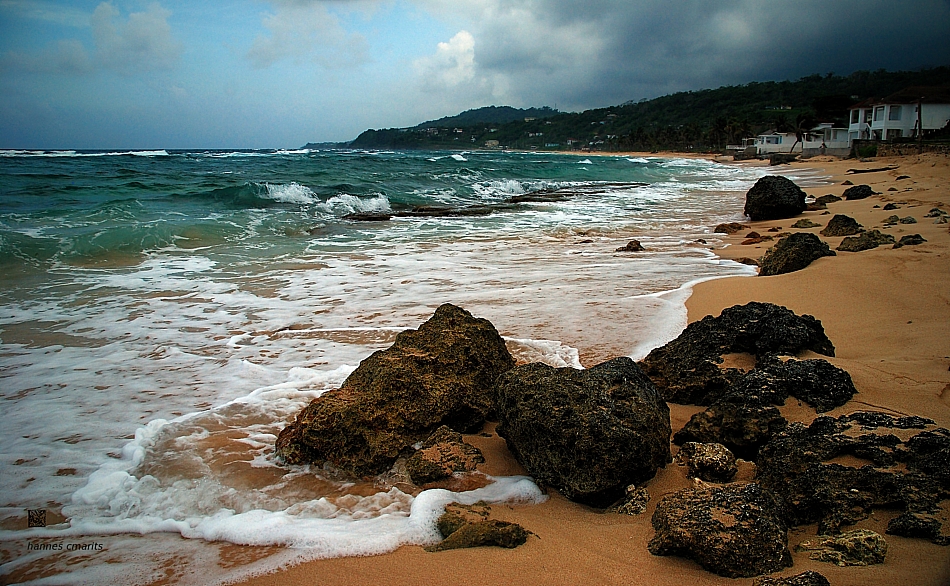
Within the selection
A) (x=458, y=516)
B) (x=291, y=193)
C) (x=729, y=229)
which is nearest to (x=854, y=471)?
(x=458, y=516)

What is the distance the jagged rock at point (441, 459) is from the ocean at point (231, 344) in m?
0.14

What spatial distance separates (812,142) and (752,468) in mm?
62656

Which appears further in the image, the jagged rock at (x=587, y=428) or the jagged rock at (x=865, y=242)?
the jagged rock at (x=865, y=242)

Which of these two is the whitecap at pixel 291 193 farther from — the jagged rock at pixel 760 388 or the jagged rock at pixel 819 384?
the jagged rock at pixel 819 384

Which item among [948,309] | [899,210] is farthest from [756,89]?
[948,309]

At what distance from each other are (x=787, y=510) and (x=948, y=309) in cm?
365

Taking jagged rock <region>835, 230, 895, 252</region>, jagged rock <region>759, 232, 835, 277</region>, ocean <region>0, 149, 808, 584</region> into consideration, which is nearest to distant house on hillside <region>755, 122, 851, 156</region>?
jagged rock <region>835, 230, 895, 252</region>

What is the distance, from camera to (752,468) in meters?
2.89

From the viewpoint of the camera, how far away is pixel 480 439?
3.50 meters

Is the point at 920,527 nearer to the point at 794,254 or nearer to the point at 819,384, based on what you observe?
the point at 819,384

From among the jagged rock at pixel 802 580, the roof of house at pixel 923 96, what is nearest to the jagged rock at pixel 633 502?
the jagged rock at pixel 802 580

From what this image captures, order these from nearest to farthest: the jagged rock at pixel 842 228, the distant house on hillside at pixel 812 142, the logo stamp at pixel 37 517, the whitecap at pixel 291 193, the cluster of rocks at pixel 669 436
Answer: the cluster of rocks at pixel 669 436 < the logo stamp at pixel 37 517 < the jagged rock at pixel 842 228 < the whitecap at pixel 291 193 < the distant house on hillside at pixel 812 142

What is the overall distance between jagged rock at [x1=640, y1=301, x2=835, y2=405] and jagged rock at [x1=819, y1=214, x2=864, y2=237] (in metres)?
6.40

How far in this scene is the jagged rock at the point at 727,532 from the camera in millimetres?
2062
